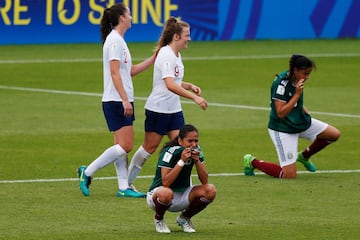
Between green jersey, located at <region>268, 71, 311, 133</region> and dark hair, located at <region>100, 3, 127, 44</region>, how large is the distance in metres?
2.44

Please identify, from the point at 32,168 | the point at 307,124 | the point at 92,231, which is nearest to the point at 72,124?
the point at 32,168

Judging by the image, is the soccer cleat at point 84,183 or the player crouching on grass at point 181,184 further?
the soccer cleat at point 84,183

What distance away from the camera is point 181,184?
11.6 metres

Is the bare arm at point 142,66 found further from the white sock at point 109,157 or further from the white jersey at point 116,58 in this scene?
the white sock at point 109,157

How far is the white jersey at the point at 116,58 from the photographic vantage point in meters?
13.7

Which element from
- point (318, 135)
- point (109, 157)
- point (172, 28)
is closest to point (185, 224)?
point (109, 157)

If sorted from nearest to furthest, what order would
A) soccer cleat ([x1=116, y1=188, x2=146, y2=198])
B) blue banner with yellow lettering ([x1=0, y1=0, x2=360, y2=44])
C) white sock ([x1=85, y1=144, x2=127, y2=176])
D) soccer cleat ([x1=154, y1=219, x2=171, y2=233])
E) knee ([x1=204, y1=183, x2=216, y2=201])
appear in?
knee ([x1=204, y1=183, x2=216, y2=201]) < soccer cleat ([x1=154, y1=219, x2=171, y2=233]) < soccer cleat ([x1=116, y1=188, x2=146, y2=198]) < white sock ([x1=85, y1=144, x2=127, y2=176]) < blue banner with yellow lettering ([x1=0, y1=0, x2=360, y2=44])

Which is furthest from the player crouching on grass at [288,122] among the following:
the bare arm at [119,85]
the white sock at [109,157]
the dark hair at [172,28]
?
the bare arm at [119,85]

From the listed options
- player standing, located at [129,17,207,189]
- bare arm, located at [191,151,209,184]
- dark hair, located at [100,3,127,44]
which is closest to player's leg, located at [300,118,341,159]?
player standing, located at [129,17,207,189]

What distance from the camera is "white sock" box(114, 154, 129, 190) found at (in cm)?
1374

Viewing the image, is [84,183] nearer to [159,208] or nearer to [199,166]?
[159,208]

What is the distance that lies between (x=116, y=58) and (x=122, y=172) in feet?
4.29

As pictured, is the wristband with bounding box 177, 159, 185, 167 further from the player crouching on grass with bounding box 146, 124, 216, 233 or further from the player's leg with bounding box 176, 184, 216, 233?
the player's leg with bounding box 176, 184, 216, 233

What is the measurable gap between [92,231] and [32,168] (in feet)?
14.3
